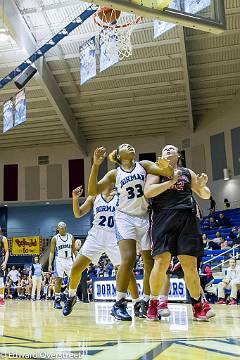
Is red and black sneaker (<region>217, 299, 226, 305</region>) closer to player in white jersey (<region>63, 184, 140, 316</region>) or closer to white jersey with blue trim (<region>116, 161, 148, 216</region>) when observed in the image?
player in white jersey (<region>63, 184, 140, 316</region>)

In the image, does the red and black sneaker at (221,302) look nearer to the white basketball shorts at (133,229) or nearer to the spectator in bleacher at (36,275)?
the white basketball shorts at (133,229)

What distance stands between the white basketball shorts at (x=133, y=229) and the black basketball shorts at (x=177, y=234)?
292 mm

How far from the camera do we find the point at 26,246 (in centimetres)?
2719

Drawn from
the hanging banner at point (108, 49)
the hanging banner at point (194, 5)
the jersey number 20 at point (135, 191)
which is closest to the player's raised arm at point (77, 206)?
the jersey number 20 at point (135, 191)

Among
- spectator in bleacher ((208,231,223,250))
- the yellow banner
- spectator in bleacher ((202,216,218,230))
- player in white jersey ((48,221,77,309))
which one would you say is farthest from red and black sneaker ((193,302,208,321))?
the yellow banner

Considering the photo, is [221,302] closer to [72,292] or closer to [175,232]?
[72,292]

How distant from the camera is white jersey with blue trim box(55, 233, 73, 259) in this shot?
916 cm

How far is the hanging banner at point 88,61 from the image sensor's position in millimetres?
14016

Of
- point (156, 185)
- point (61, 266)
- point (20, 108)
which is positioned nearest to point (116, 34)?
point (20, 108)

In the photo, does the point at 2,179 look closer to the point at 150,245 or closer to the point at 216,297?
the point at 216,297

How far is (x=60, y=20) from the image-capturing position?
17.1 m

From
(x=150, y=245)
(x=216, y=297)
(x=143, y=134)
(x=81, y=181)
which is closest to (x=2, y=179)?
(x=81, y=181)

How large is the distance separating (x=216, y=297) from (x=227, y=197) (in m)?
13.5

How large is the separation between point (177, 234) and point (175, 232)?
32 millimetres
